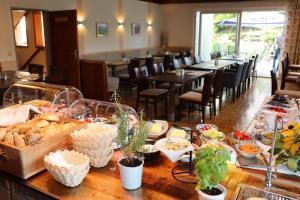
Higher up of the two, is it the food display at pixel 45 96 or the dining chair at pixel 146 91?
the food display at pixel 45 96

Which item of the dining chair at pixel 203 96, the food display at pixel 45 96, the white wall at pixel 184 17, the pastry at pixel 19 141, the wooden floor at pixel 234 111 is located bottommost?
the wooden floor at pixel 234 111

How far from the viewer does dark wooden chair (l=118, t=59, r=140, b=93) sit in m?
6.35

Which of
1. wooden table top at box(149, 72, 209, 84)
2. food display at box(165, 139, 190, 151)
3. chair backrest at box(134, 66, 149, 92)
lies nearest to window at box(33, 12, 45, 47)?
chair backrest at box(134, 66, 149, 92)

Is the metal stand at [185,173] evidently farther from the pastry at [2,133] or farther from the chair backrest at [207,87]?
the chair backrest at [207,87]

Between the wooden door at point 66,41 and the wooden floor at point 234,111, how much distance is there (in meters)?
1.38

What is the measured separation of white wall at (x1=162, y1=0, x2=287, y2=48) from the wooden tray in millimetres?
9625

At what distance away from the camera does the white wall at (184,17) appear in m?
9.75

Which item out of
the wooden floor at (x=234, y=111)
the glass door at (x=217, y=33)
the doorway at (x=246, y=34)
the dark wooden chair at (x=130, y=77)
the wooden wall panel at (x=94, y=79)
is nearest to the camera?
the wooden floor at (x=234, y=111)

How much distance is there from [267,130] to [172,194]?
3.92 feet

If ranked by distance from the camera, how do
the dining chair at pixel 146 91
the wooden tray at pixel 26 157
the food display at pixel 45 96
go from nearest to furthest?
1. the wooden tray at pixel 26 157
2. the food display at pixel 45 96
3. the dining chair at pixel 146 91

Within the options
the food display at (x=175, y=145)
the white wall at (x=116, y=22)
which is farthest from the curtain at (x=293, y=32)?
the food display at (x=175, y=145)

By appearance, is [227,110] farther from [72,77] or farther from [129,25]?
[129,25]

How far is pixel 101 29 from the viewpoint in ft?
26.3

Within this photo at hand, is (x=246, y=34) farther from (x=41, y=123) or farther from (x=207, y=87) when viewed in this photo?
(x=41, y=123)
